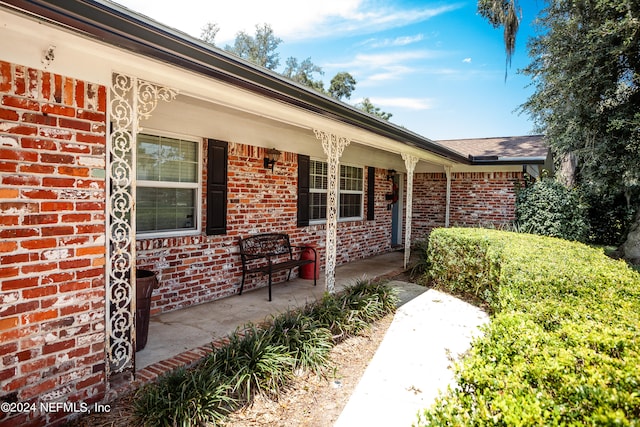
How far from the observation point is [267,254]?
18.4 ft

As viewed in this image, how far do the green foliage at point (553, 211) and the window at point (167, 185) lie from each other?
7949 mm

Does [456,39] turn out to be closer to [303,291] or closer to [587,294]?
[303,291]

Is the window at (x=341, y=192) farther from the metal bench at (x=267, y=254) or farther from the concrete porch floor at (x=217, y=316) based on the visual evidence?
the concrete porch floor at (x=217, y=316)

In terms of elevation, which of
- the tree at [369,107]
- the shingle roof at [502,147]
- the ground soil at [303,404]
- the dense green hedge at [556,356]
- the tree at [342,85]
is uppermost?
the tree at [342,85]

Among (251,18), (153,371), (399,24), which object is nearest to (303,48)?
(251,18)

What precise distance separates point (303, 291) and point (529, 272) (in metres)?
3.66

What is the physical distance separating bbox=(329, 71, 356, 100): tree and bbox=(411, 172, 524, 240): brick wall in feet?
76.5

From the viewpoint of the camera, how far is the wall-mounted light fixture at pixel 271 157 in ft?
20.3

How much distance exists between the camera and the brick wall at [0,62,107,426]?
2.38 metres

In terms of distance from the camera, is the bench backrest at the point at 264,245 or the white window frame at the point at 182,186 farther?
the bench backrest at the point at 264,245

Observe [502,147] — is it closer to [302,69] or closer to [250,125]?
[250,125]

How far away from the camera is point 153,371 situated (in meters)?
3.25

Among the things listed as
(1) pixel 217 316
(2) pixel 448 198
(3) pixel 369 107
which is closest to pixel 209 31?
Answer: (3) pixel 369 107

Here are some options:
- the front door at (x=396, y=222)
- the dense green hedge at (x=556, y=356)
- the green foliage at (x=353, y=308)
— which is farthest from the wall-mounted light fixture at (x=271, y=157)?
the front door at (x=396, y=222)
